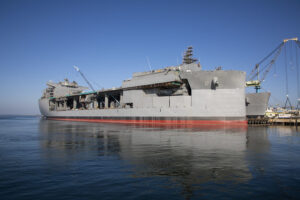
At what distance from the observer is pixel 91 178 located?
782 cm

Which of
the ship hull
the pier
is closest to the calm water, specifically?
the ship hull

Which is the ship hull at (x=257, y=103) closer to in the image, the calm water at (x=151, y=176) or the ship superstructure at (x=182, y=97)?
the ship superstructure at (x=182, y=97)

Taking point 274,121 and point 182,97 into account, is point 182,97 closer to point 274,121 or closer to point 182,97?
point 182,97

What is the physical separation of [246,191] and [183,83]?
1179 inches

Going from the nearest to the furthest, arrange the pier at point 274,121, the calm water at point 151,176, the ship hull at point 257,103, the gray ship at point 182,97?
the calm water at point 151,176 → the gray ship at point 182,97 → the ship hull at point 257,103 → the pier at point 274,121

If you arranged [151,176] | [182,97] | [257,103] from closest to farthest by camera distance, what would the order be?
[151,176] < [182,97] < [257,103]

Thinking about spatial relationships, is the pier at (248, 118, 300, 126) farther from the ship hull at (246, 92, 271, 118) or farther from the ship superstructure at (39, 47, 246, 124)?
the ship superstructure at (39, 47, 246, 124)

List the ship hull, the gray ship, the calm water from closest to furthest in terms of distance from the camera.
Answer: the calm water → the gray ship → the ship hull

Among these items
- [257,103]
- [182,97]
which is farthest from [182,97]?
[257,103]

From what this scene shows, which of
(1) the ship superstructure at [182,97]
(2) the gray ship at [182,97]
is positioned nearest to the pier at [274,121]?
(2) the gray ship at [182,97]

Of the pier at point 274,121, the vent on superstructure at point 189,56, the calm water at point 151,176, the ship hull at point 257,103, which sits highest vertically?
the vent on superstructure at point 189,56

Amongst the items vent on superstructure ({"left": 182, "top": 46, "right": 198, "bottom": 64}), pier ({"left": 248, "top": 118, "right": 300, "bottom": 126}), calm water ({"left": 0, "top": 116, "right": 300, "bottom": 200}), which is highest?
vent on superstructure ({"left": 182, "top": 46, "right": 198, "bottom": 64})

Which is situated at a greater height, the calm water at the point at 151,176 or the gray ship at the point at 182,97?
the gray ship at the point at 182,97

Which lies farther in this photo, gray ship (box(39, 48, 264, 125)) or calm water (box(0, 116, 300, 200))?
gray ship (box(39, 48, 264, 125))
